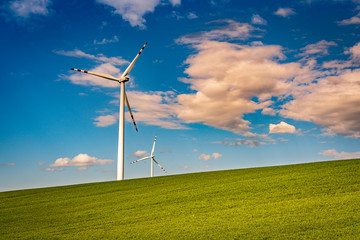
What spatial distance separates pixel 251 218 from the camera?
8.90m

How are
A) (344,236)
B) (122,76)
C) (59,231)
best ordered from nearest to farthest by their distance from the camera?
(344,236) < (59,231) < (122,76)

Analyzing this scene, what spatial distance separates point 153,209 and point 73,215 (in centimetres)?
383

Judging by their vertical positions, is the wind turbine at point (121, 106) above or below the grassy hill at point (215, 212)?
above

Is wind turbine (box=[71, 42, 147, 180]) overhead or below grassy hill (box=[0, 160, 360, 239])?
overhead

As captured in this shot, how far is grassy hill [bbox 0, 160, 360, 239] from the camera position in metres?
7.68

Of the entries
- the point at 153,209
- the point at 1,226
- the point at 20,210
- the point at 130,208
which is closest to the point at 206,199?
the point at 153,209

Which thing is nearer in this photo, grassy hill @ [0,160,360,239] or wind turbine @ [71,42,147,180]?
grassy hill @ [0,160,360,239]

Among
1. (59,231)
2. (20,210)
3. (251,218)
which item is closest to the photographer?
(251,218)

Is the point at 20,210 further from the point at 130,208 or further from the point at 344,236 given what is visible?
the point at 344,236

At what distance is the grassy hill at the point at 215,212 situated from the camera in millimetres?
7680

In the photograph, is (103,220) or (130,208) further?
(130,208)

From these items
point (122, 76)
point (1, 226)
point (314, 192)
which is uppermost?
point (122, 76)

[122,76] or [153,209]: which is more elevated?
[122,76]

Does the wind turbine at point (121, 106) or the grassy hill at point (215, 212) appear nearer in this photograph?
the grassy hill at point (215, 212)
